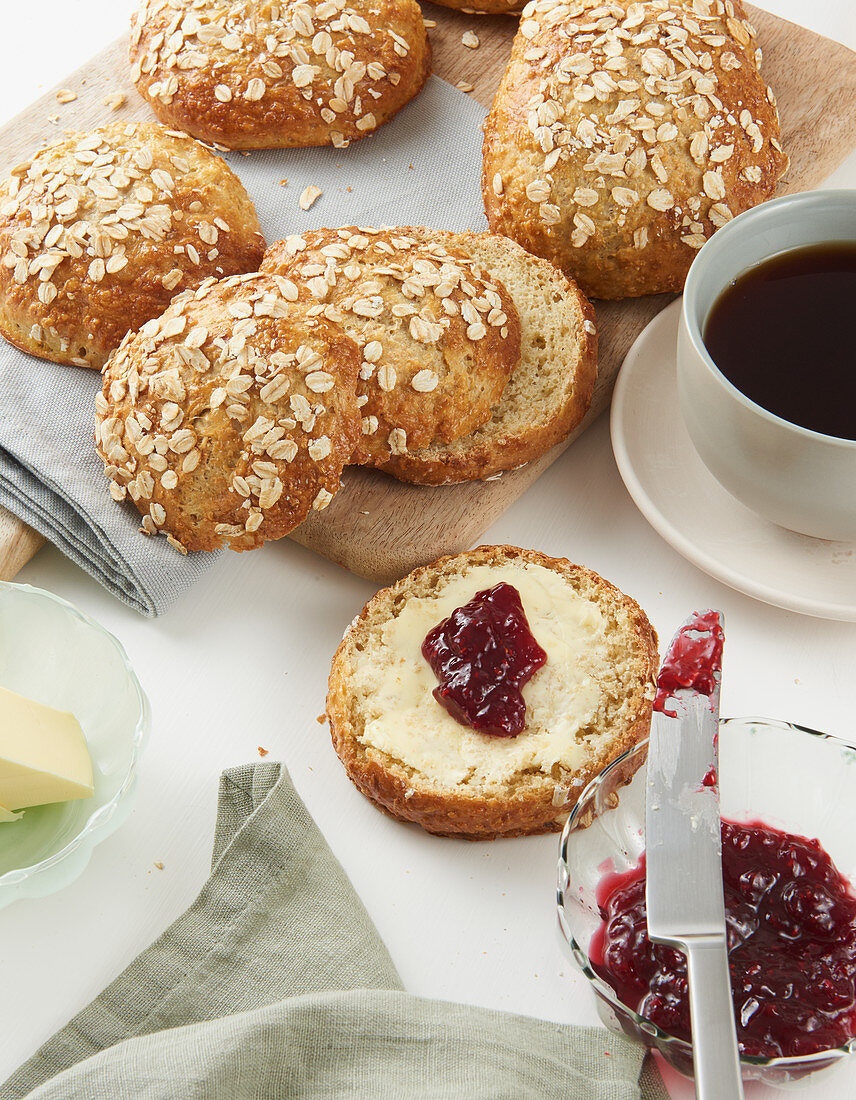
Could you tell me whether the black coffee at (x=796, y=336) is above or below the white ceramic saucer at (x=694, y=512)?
above

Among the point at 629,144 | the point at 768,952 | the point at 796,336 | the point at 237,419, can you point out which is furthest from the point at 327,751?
the point at 629,144

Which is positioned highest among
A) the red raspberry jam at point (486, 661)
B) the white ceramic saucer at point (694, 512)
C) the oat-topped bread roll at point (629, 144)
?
the oat-topped bread roll at point (629, 144)

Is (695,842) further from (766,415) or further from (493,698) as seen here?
(766,415)

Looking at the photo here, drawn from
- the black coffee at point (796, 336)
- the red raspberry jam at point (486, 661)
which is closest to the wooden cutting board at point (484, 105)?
the red raspberry jam at point (486, 661)

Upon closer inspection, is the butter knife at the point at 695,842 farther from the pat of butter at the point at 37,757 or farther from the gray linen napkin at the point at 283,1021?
the pat of butter at the point at 37,757

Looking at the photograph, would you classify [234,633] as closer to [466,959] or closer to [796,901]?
[466,959]

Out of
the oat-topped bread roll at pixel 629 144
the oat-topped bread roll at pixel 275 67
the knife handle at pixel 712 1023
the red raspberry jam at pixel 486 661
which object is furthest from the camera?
the oat-topped bread roll at pixel 275 67

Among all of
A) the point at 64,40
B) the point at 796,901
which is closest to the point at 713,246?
the point at 796,901

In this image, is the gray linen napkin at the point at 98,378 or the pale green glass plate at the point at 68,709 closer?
the pale green glass plate at the point at 68,709

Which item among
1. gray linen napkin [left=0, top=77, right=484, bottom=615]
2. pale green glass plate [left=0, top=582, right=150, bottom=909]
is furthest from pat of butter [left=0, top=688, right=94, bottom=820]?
gray linen napkin [left=0, top=77, right=484, bottom=615]
